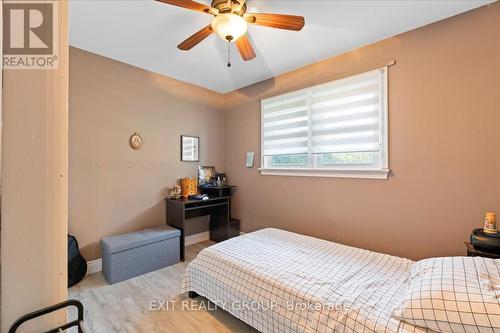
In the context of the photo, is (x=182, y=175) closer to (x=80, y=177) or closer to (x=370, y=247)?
(x=80, y=177)

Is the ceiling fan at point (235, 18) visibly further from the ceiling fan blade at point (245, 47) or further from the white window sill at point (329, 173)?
the white window sill at point (329, 173)

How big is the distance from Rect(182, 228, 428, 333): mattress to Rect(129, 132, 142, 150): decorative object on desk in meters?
1.70

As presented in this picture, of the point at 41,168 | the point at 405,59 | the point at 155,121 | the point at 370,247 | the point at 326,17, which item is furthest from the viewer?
the point at 155,121

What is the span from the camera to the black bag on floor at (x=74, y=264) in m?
2.24

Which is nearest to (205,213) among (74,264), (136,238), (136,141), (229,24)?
A: (136,238)

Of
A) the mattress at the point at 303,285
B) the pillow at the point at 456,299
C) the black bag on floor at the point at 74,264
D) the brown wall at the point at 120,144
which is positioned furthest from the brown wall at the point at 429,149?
the black bag on floor at the point at 74,264

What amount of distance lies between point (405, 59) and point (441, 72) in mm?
334

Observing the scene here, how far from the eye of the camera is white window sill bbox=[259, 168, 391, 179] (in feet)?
7.53

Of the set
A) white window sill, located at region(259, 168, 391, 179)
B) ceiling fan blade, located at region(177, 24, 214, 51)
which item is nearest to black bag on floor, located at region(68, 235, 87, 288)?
ceiling fan blade, located at region(177, 24, 214, 51)

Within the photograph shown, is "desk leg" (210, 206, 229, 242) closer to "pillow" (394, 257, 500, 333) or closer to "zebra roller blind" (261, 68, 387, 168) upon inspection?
"zebra roller blind" (261, 68, 387, 168)

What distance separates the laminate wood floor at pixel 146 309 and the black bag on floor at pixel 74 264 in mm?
75

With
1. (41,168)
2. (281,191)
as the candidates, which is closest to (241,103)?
(281,191)

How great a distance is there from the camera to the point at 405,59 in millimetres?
2154

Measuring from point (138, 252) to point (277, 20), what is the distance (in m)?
2.63
